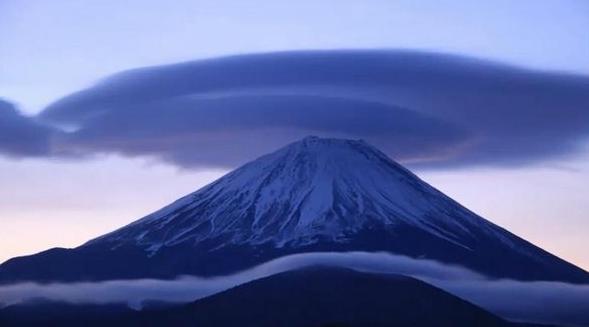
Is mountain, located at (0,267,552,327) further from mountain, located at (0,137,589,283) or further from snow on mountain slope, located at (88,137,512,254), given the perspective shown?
snow on mountain slope, located at (88,137,512,254)

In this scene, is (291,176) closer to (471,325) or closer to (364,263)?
Answer: (364,263)

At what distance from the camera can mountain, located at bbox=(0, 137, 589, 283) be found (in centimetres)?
11181

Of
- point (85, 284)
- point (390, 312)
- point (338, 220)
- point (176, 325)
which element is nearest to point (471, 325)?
point (390, 312)

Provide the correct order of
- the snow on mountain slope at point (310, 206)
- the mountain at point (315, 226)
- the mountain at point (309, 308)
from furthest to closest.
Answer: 1. the snow on mountain slope at point (310, 206)
2. the mountain at point (315, 226)
3. the mountain at point (309, 308)

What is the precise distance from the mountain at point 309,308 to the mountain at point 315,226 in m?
2.71

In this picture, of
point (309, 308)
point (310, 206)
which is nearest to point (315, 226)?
point (310, 206)

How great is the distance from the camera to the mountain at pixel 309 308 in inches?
4213

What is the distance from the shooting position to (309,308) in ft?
363

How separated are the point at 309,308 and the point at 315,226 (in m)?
6.30

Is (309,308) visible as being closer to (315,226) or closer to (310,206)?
(315,226)

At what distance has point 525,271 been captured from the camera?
114 meters

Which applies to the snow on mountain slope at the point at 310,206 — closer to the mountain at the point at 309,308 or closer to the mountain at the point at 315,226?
the mountain at the point at 315,226

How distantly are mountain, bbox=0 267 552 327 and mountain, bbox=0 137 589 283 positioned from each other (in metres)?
2.71

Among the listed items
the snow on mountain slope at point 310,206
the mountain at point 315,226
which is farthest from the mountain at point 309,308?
the snow on mountain slope at point 310,206
